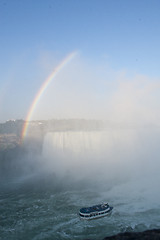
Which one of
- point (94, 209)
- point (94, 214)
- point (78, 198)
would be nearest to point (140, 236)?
point (94, 214)

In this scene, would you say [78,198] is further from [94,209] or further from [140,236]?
[140,236]

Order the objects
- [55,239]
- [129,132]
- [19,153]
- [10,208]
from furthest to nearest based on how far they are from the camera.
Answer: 1. [129,132]
2. [19,153]
3. [10,208]
4. [55,239]

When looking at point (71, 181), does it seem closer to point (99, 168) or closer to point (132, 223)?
point (99, 168)

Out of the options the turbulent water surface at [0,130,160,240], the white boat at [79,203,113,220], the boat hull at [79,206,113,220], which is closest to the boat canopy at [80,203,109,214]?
the white boat at [79,203,113,220]

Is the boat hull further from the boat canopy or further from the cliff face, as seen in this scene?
the cliff face

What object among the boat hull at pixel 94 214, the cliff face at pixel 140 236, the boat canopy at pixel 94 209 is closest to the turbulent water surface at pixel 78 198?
the boat hull at pixel 94 214

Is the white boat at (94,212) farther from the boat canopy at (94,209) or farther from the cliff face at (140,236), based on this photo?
the cliff face at (140,236)

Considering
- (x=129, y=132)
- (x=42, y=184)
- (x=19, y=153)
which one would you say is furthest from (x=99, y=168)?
(x=129, y=132)

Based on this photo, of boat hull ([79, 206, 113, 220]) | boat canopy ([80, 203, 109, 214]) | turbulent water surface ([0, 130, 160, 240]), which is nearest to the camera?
turbulent water surface ([0, 130, 160, 240])
